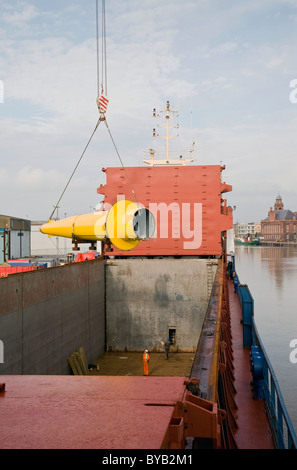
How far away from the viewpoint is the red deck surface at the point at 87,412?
2.23m

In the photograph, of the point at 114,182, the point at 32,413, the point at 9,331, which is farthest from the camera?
the point at 114,182

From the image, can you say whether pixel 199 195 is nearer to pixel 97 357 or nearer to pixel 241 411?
pixel 97 357

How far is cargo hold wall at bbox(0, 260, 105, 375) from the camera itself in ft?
41.2

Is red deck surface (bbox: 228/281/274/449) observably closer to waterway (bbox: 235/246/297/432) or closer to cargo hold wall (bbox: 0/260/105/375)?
cargo hold wall (bbox: 0/260/105/375)

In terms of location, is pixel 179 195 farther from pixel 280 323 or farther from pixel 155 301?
pixel 280 323

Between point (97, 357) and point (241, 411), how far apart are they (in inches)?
575

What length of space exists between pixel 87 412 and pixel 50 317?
44.4 feet

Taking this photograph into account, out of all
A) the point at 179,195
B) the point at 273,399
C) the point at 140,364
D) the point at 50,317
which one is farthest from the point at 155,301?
the point at 273,399

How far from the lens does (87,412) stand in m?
2.62

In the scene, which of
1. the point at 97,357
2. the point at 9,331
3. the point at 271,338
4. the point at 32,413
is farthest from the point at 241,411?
the point at 271,338

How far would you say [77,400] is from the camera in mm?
2850

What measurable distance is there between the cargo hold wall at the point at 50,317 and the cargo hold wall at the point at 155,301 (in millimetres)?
1284

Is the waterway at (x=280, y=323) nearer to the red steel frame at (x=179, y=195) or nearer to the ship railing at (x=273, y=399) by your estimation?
the red steel frame at (x=179, y=195)

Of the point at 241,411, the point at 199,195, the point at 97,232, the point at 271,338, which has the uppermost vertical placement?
the point at 199,195
